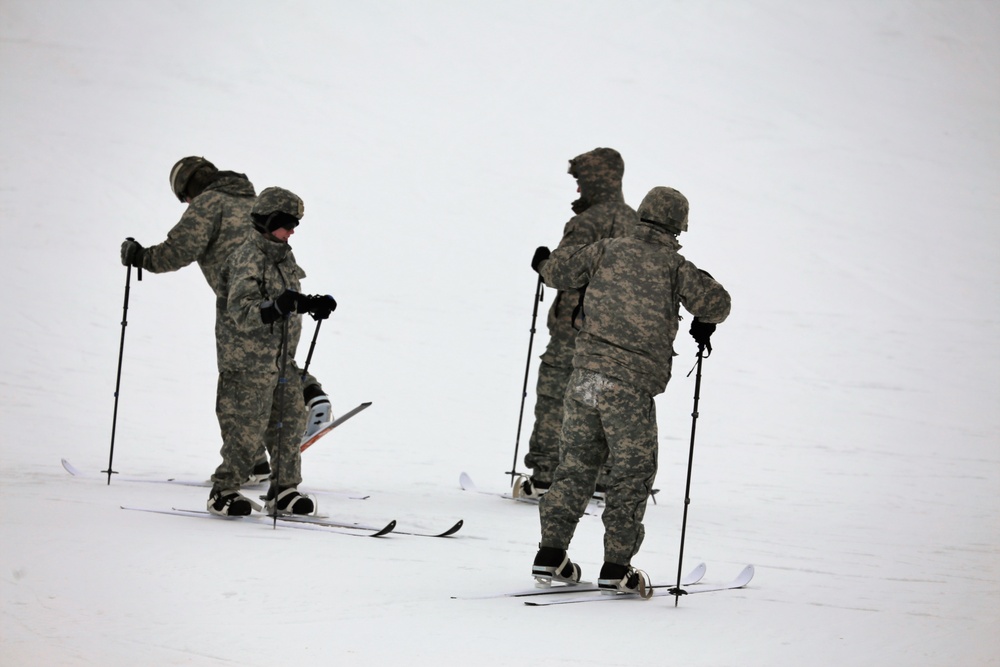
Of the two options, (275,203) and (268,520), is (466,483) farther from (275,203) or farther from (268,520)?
(275,203)

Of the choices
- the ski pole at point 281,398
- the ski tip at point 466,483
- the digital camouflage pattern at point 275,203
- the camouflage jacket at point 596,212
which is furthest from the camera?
the ski tip at point 466,483

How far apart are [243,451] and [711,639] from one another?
320cm

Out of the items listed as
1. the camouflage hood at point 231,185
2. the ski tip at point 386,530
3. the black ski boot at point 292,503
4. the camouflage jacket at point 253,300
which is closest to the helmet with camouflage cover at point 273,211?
the camouflage jacket at point 253,300

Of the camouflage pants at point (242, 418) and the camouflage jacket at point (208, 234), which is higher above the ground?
the camouflage jacket at point (208, 234)

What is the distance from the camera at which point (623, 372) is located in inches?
246

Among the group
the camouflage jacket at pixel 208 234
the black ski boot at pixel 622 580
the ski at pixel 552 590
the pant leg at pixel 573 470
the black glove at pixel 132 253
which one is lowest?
the ski at pixel 552 590

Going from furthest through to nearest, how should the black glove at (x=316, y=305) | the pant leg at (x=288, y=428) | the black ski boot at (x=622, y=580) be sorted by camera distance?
1. the pant leg at (x=288, y=428)
2. the black glove at (x=316, y=305)
3. the black ski boot at (x=622, y=580)

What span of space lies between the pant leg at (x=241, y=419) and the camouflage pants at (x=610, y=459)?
6.87 feet

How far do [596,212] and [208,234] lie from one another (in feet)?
8.32

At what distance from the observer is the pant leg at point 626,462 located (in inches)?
246

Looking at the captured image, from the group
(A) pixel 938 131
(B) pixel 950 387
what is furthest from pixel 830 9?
(B) pixel 950 387

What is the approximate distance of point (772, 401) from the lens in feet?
50.5

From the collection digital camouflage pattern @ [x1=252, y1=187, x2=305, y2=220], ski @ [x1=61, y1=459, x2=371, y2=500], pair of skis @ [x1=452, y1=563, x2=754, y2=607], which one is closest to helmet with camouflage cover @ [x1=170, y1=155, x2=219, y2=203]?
digital camouflage pattern @ [x1=252, y1=187, x2=305, y2=220]

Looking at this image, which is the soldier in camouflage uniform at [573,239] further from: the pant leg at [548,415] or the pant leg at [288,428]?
the pant leg at [288,428]
